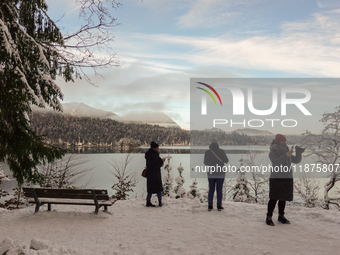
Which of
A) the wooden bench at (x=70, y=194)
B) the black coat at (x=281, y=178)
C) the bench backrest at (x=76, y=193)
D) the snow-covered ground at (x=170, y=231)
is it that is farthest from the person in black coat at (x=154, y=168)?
the black coat at (x=281, y=178)

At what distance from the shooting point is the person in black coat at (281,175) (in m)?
5.51

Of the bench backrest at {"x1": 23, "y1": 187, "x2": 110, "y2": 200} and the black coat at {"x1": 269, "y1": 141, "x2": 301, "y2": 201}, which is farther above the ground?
the black coat at {"x1": 269, "y1": 141, "x2": 301, "y2": 201}

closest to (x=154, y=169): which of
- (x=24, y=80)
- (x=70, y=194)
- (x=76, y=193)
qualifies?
(x=76, y=193)

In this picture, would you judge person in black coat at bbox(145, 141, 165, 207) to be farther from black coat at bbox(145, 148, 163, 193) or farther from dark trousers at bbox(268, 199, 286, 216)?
dark trousers at bbox(268, 199, 286, 216)

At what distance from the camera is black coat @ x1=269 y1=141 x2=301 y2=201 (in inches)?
217

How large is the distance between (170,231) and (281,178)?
8.06 ft

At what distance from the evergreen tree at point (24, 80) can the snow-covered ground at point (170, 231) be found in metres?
1.20

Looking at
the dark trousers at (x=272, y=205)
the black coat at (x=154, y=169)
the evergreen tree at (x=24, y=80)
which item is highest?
the evergreen tree at (x=24, y=80)

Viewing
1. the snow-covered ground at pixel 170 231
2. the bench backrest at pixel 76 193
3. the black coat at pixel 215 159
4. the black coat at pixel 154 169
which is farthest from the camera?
the black coat at pixel 154 169

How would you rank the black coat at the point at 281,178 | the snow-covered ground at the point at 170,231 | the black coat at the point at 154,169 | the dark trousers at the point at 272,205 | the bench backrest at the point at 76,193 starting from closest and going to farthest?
1. the snow-covered ground at the point at 170,231
2. the black coat at the point at 281,178
3. the dark trousers at the point at 272,205
4. the bench backrest at the point at 76,193
5. the black coat at the point at 154,169

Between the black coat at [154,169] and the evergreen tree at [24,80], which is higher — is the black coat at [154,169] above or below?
below

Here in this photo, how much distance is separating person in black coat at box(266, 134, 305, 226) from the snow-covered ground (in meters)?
0.43

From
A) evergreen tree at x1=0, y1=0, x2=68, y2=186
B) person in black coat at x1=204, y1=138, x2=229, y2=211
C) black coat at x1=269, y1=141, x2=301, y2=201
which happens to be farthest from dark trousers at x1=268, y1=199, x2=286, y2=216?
evergreen tree at x1=0, y1=0, x2=68, y2=186

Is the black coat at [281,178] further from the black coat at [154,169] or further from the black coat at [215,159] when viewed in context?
the black coat at [154,169]
